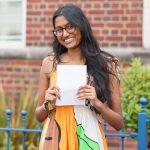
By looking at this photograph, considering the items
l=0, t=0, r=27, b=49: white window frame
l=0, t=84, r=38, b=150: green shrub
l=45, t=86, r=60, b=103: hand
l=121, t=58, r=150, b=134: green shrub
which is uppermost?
l=0, t=0, r=27, b=49: white window frame

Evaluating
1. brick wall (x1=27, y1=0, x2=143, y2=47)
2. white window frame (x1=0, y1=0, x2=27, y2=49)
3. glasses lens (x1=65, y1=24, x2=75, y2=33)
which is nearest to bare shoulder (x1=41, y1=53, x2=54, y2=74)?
glasses lens (x1=65, y1=24, x2=75, y2=33)

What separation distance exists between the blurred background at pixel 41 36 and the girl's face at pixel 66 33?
11.4ft

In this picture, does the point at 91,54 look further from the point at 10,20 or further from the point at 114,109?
the point at 10,20

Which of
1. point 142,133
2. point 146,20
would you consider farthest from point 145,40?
point 142,133

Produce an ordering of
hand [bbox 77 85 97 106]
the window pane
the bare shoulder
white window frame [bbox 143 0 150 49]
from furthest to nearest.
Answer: the window pane < white window frame [bbox 143 0 150 49] < the bare shoulder < hand [bbox 77 85 97 106]

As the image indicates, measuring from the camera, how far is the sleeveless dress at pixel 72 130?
281cm

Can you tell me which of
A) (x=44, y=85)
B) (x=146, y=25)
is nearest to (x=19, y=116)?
(x=146, y=25)

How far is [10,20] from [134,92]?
3122mm

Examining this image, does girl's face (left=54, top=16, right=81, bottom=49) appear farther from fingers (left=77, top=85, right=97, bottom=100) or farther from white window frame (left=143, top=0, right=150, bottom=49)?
white window frame (left=143, top=0, right=150, bottom=49)

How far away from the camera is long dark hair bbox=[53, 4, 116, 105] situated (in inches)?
112

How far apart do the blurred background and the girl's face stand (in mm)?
3467

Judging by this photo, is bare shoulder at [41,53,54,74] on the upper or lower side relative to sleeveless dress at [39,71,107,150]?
upper

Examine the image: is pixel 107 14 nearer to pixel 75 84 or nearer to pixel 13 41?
pixel 13 41

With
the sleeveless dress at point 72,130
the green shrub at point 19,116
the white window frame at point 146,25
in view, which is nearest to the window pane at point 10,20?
the green shrub at point 19,116
